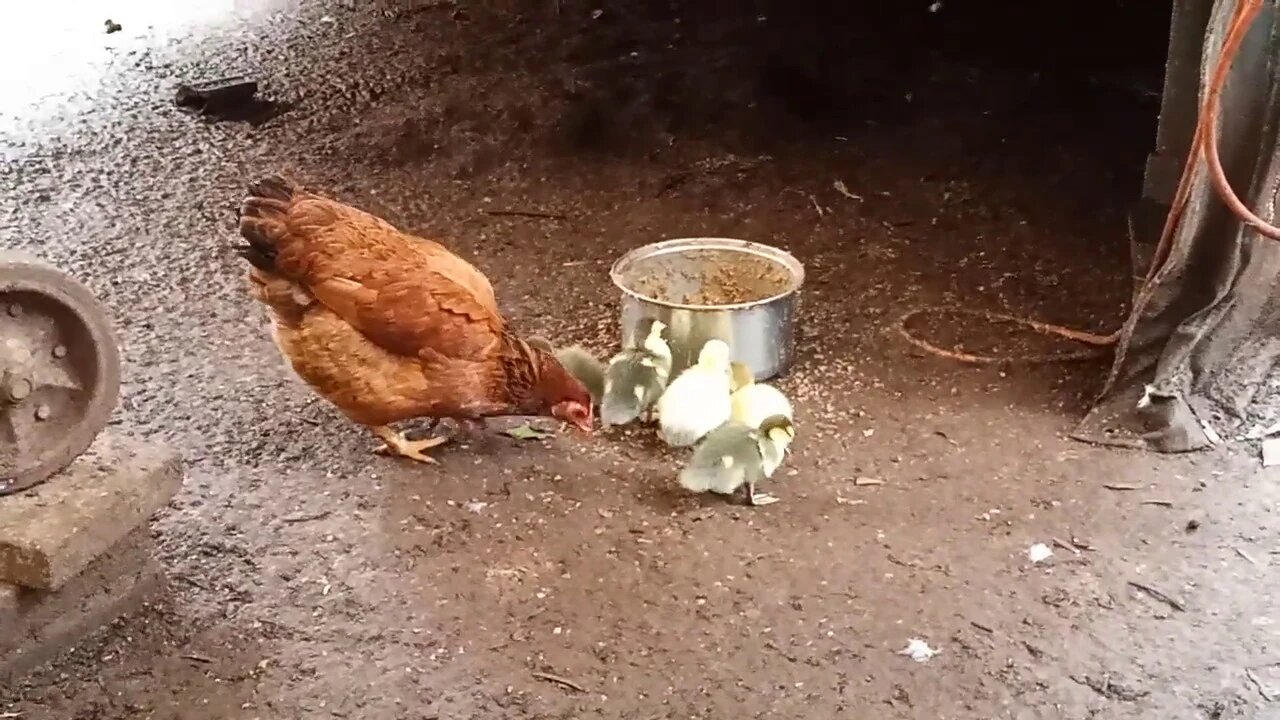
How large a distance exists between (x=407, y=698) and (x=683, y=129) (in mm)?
2409

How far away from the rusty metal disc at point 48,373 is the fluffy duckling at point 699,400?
907 mm

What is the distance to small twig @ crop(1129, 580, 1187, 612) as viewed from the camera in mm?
1962

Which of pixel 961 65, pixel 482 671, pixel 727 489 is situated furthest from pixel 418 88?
pixel 482 671

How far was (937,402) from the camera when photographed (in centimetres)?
252

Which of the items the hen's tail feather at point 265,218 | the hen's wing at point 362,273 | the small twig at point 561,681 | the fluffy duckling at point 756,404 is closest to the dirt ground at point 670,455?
the small twig at point 561,681

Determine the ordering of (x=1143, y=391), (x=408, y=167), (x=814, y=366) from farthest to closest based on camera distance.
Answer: (x=408, y=167) < (x=814, y=366) < (x=1143, y=391)

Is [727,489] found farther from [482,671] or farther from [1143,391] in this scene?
[1143,391]

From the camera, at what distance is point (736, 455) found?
218 centimetres

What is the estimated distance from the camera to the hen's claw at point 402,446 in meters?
2.38

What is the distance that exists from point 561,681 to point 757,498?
0.55m

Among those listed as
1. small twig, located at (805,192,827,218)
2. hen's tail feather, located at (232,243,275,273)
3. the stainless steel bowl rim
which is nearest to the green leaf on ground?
the stainless steel bowl rim

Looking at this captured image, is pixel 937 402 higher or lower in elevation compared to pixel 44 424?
lower

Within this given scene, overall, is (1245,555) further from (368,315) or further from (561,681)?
(368,315)

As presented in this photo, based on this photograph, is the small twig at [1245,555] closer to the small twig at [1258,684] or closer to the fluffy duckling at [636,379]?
the small twig at [1258,684]
